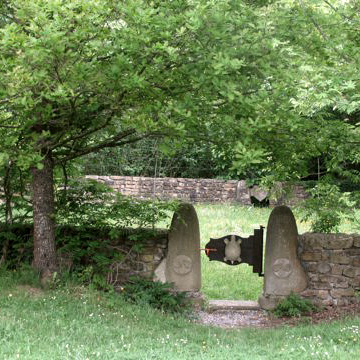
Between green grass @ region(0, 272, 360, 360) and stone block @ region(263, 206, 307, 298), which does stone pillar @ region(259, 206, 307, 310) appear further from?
green grass @ region(0, 272, 360, 360)

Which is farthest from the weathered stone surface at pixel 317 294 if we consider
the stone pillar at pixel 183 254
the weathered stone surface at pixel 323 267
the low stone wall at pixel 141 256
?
the low stone wall at pixel 141 256

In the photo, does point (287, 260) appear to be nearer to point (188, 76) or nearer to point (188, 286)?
point (188, 286)

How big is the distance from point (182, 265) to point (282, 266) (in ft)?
4.63

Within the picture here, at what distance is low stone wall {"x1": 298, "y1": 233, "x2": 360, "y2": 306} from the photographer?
323 inches

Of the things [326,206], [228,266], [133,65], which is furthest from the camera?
[228,266]

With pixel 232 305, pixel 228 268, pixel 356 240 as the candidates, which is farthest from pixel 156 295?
pixel 228 268

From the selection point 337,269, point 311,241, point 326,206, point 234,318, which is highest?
point 326,206

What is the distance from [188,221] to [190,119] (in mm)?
2568

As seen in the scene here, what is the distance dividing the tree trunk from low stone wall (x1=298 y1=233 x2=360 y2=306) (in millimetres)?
3499

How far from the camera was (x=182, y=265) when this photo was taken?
8.20 meters

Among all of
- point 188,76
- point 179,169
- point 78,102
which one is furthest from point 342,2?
point 179,169

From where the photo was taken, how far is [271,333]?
21.8 feet

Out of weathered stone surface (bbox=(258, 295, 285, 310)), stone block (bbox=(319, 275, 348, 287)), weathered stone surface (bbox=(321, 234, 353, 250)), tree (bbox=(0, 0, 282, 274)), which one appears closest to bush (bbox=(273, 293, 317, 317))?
weathered stone surface (bbox=(258, 295, 285, 310))

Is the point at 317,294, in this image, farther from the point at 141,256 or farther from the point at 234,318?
the point at 141,256
